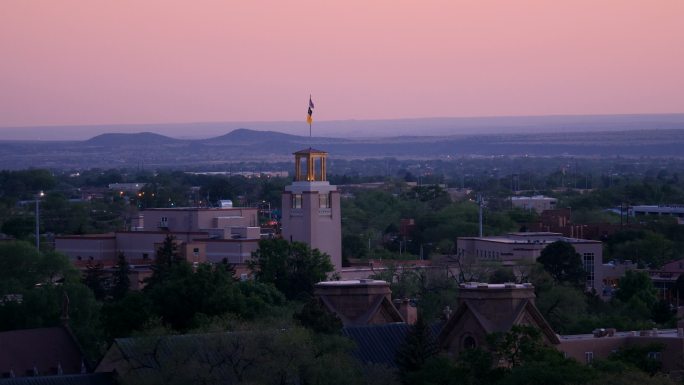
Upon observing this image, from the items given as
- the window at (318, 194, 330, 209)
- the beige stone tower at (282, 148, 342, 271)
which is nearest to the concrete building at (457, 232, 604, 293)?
the beige stone tower at (282, 148, 342, 271)

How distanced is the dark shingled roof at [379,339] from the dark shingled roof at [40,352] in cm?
670

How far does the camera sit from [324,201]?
71.0 meters

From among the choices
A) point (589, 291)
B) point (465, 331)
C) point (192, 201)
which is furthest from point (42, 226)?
point (465, 331)

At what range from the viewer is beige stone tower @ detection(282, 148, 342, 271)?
69.9m

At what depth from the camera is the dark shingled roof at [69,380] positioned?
36969 mm

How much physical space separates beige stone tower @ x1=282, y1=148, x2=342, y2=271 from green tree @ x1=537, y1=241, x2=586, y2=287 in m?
8.32

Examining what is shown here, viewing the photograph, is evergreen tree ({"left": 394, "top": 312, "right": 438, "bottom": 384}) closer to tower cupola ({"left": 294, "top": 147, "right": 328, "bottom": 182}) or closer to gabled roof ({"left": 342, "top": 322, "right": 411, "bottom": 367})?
gabled roof ({"left": 342, "top": 322, "right": 411, "bottom": 367})

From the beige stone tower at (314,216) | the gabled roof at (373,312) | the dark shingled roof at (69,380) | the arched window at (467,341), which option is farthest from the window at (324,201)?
the dark shingled roof at (69,380)

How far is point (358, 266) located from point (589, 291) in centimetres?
1076

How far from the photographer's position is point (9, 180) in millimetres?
175125

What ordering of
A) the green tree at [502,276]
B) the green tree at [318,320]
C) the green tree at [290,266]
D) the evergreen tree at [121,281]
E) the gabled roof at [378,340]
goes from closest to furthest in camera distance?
1. the green tree at [318,320]
2. the gabled roof at [378,340]
3. the green tree at [290,266]
4. the evergreen tree at [121,281]
5. the green tree at [502,276]

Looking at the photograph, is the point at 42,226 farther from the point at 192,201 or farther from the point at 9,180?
the point at 9,180

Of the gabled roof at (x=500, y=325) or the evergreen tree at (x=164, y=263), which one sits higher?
the gabled roof at (x=500, y=325)

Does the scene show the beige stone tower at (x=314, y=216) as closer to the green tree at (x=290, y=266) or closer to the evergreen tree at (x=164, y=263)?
the evergreen tree at (x=164, y=263)
